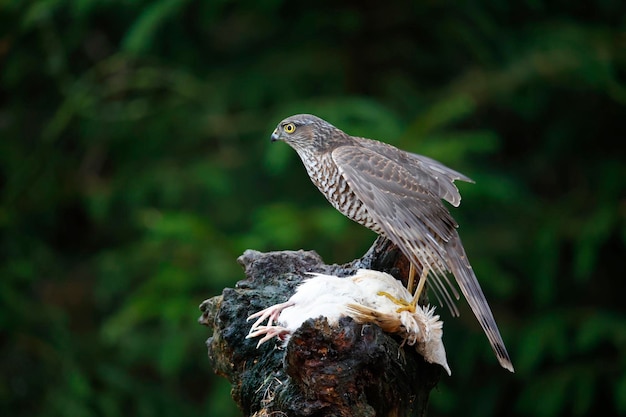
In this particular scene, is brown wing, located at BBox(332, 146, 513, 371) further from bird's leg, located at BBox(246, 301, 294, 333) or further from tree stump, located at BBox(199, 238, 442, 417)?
bird's leg, located at BBox(246, 301, 294, 333)

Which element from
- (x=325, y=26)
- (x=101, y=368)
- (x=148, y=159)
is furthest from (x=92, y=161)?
(x=325, y=26)

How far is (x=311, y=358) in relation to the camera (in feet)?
10.1

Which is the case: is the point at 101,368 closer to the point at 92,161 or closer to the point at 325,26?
the point at 92,161

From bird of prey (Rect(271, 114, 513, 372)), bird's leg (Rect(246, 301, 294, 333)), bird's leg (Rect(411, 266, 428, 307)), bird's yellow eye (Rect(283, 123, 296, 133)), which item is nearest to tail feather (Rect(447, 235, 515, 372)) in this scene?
bird of prey (Rect(271, 114, 513, 372))

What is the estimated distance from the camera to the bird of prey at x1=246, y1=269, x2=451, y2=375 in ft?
10.4

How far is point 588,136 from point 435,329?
16.6 feet

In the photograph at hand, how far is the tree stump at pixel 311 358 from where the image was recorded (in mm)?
3078

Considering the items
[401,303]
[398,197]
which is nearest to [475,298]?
[401,303]

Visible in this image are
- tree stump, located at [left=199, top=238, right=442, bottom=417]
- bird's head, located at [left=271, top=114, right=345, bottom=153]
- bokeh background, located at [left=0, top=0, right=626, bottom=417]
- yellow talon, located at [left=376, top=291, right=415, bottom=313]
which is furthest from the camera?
bokeh background, located at [left=0, top=0, right=626, bottom=417]

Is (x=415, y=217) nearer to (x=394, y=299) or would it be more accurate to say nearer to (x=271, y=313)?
(x=394, y=299)

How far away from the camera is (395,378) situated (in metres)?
3.30

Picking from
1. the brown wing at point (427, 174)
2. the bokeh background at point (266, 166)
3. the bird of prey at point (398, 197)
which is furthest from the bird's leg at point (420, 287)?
the bokeh background at point (266, 166)

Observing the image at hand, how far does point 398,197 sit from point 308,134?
2.07ft

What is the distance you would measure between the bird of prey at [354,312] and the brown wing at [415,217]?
169 mm
